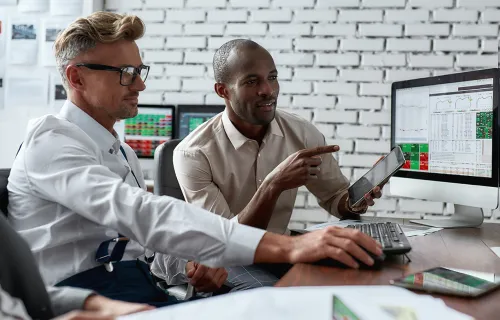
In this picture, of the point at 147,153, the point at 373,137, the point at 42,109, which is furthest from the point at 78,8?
the point at 373,137

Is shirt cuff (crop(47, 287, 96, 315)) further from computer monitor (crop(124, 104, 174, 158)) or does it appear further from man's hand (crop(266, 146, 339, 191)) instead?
computer monitor (crop(124, 104, 174, 158))

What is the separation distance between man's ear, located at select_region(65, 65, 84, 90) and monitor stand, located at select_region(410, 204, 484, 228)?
112 cm

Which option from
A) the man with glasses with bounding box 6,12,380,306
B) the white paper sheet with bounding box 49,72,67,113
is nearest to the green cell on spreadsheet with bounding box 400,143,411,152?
the man with glasses with bounding box 6,12,380,306

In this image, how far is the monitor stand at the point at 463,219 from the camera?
1.66 metres

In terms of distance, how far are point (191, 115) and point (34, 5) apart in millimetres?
1177

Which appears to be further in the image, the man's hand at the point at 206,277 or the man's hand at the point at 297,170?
the man's hand at the point at 297,170

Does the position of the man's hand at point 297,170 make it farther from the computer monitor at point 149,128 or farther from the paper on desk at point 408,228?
the computer monitor at point 149,128

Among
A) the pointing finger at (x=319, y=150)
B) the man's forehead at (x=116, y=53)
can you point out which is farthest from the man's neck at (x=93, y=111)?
the pointing finger at (x=319, y=150)

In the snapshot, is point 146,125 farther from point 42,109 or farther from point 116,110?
point 116,110

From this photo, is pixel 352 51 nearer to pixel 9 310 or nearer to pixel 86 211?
pixel 86 211

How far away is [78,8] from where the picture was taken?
3115 millimetres

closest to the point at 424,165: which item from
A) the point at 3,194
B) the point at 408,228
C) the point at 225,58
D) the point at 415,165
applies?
the point at 415,165

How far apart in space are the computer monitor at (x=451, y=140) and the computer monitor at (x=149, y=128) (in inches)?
57.7

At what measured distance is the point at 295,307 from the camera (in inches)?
25.8
